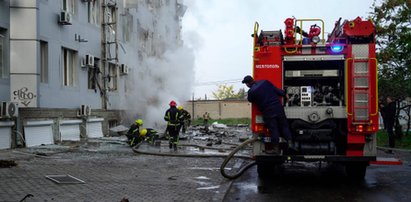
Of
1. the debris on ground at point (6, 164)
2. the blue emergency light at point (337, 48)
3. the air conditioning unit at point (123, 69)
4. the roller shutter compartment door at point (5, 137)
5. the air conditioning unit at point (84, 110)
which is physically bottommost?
the debris on ground at point (6, 164)

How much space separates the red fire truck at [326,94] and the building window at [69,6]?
34.0 feet

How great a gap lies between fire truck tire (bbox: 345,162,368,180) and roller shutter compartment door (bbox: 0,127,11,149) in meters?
9.20

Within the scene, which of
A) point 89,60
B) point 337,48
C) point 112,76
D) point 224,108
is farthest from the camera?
point 224,108

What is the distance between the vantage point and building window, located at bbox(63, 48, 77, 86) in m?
16.9

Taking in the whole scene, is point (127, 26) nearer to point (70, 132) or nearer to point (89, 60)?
point (89, 60)

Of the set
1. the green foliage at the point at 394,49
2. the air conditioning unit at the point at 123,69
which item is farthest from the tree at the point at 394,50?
the air conditioning unit at the point at 123,69

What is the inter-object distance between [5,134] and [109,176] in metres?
5.47

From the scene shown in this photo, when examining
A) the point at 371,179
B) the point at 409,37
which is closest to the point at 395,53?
the point at 409,37

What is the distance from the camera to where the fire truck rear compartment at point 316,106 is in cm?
827

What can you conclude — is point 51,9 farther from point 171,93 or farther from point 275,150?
point 171,93

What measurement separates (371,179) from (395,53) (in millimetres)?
10251

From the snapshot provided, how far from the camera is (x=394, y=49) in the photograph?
59.1 feet

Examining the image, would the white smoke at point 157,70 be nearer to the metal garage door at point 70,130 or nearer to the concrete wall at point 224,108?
the metal garage door at point 70,130

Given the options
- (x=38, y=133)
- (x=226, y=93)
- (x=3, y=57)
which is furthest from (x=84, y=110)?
(x=226, y=93)
